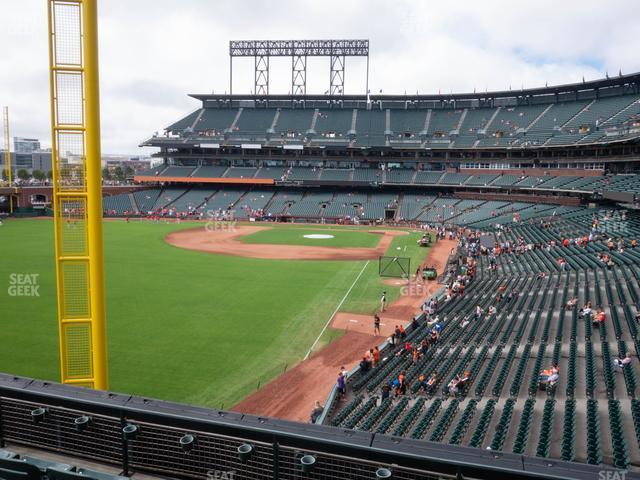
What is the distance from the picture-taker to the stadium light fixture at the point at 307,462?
441cm

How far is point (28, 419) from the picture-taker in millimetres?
5586

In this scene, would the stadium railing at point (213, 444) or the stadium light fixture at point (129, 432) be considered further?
the stadium light fixture at point (129, 432)

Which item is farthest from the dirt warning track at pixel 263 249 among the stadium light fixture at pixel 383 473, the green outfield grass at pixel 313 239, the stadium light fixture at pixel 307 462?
the stadium light fixture at pixel 383 473

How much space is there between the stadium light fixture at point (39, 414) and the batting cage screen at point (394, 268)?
32.5 metres

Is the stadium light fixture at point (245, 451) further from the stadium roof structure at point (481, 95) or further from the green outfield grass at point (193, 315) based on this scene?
the stadium roof structure at point (481, 95)

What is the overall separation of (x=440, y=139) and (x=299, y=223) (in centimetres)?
2893

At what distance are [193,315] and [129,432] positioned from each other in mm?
21112

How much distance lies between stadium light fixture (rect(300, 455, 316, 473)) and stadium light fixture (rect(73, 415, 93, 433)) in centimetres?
254

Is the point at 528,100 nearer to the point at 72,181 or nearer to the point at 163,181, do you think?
the point at 163,181

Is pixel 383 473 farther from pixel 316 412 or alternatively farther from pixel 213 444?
pixel 316 412

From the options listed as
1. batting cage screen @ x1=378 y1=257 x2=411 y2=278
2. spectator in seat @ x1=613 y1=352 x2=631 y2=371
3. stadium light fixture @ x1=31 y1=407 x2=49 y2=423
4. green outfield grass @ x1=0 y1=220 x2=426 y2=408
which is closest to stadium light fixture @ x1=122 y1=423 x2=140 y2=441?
stadium light fixture @ x1=31 y1=407 x2=49 y2=423

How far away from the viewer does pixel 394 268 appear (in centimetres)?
3941

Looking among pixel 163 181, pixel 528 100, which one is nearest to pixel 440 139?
pixel 528 100

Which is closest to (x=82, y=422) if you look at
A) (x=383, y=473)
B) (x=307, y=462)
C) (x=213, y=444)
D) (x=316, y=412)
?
(x=213, y=444)
